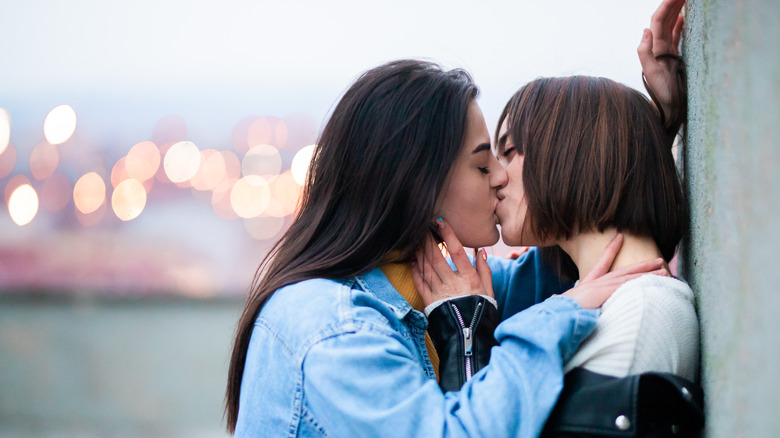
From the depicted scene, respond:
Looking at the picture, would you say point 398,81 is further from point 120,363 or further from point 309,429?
point 120,363

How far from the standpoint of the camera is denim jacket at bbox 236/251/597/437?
4.01 feet

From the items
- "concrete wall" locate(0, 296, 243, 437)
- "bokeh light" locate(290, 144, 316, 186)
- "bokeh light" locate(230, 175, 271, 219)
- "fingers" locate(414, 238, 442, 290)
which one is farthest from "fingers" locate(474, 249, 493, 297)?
"concrete wall" locate(0, 296, 243, 437)

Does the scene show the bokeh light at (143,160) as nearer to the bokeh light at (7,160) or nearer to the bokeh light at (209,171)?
the bokeh light at (209,171)

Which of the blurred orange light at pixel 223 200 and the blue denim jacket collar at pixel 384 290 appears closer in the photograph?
the blue denim jacket collar at pixel 384 290

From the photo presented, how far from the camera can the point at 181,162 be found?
19.2ft

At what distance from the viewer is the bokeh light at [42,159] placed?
607 cm

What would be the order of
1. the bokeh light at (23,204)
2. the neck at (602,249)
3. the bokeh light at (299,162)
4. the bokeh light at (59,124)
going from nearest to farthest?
the neck at (602,249)
the bokeh light at (299,162)
the bokeh light at (59,124)
the bokeh light at (23,204)

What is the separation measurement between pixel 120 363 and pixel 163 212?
139cm

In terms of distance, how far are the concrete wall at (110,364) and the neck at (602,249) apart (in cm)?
420

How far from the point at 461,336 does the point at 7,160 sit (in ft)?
19.5

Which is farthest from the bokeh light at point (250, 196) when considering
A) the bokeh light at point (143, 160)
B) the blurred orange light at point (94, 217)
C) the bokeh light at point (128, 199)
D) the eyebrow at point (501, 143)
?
the eyebrow at point (501, 143)

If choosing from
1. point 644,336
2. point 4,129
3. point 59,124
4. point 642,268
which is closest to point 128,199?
point 59,124

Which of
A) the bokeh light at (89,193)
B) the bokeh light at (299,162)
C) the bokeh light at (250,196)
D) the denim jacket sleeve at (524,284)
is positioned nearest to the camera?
the denim jacket sleeve at (524,284)

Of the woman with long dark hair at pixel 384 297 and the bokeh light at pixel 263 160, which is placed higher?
the woman with long dark hair at pixel 384 297
